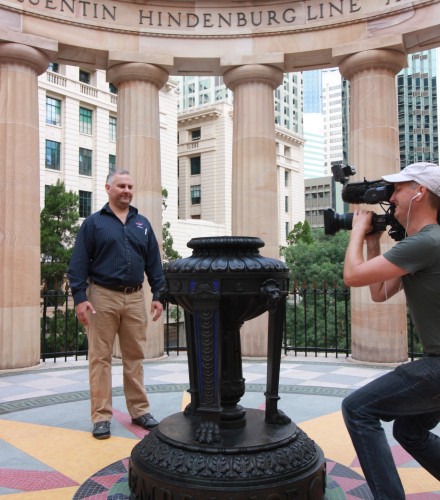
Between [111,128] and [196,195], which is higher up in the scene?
[111,128]

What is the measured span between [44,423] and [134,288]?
1.78 m

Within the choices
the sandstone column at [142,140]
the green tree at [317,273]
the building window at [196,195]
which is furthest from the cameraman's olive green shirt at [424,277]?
the building window at [196,195]

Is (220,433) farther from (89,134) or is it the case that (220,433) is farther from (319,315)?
(89,134)

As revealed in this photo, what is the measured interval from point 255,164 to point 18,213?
450cm

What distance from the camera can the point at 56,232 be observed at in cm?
1964

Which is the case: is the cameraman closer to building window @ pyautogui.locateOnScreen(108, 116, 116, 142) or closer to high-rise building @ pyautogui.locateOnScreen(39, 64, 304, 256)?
high-rise building @ pyautogui.locateOnScreen(39, 64, 304, 256)

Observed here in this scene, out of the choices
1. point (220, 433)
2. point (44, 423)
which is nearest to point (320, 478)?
point (220, 433)

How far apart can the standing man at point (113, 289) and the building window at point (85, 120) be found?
104 ft

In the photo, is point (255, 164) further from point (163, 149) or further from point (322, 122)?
point (322, 122)

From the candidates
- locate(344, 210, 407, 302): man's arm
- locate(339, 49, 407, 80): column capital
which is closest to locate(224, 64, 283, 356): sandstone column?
locate(339, 49, 407, 80): column capital

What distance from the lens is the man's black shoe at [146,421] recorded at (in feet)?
16.2

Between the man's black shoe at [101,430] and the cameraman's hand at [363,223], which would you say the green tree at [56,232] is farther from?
the cameraman's hand at [363,223]

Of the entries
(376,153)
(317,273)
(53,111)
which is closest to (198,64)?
(376,153)

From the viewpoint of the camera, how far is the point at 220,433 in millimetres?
3416
